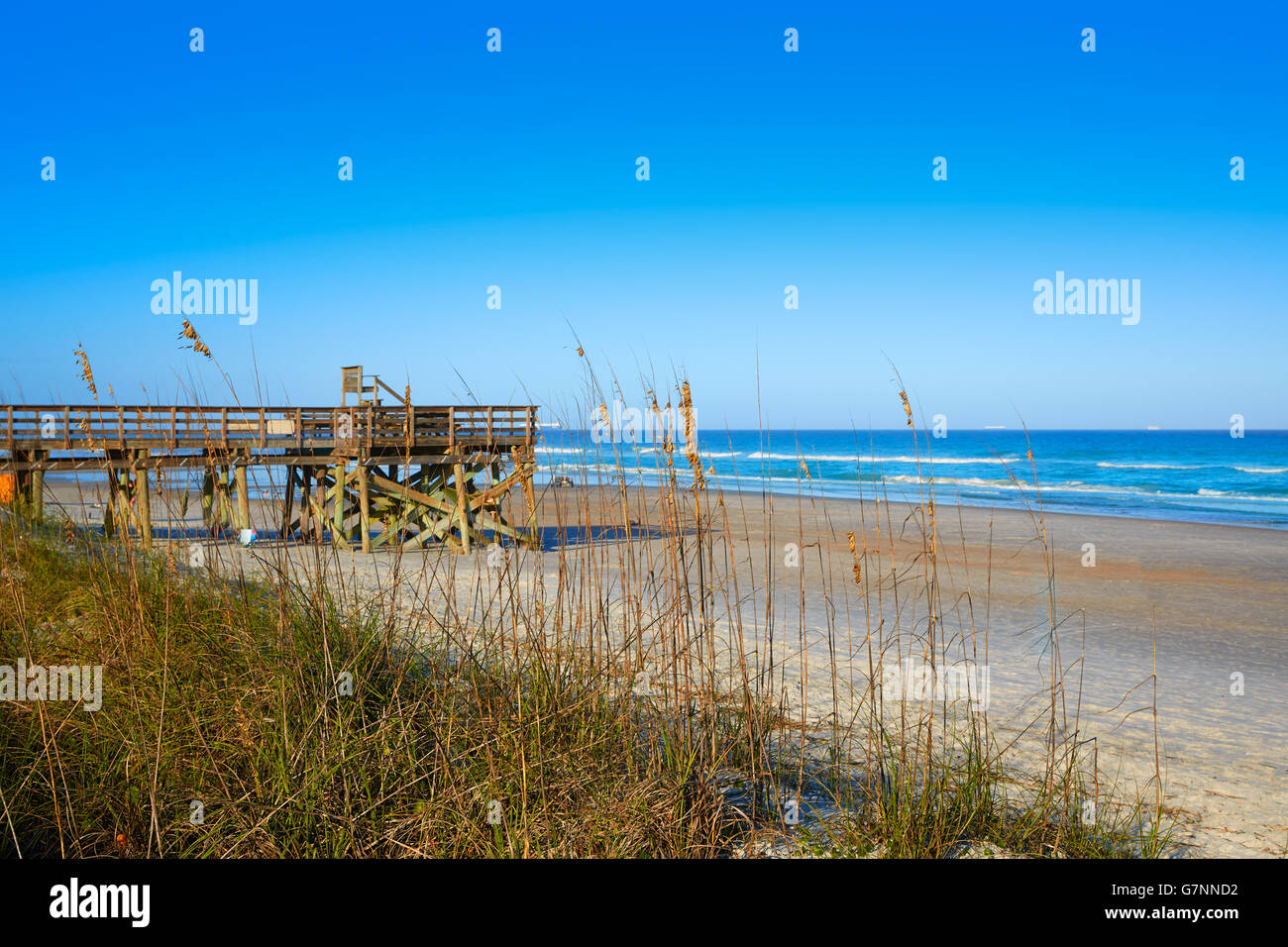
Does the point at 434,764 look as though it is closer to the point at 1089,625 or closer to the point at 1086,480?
the point at 1089,625

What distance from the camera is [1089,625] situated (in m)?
11.3

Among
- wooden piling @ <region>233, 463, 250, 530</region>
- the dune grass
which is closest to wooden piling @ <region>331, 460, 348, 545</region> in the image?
wooden piling @ <region>233, 463, 250, 530</region>

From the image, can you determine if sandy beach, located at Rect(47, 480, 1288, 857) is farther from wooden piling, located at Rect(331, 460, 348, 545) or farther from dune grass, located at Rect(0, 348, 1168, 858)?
wooden piling, located at Rect(331, 460, 348, 545)

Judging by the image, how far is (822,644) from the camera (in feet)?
30.1

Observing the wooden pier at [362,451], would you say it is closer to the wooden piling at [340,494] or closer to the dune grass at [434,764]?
the wooden piling at [340,494]

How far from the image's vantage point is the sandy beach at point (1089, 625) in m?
4.95

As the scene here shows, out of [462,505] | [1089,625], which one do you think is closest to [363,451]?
[462,505]

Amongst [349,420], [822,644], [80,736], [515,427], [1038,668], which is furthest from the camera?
[515,427]

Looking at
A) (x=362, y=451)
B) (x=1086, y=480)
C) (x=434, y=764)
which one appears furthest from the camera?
(x=1086, y=480)

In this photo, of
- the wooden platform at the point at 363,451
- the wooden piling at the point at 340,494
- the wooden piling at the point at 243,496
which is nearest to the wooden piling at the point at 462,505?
the wooden platform at the point at 363,451
